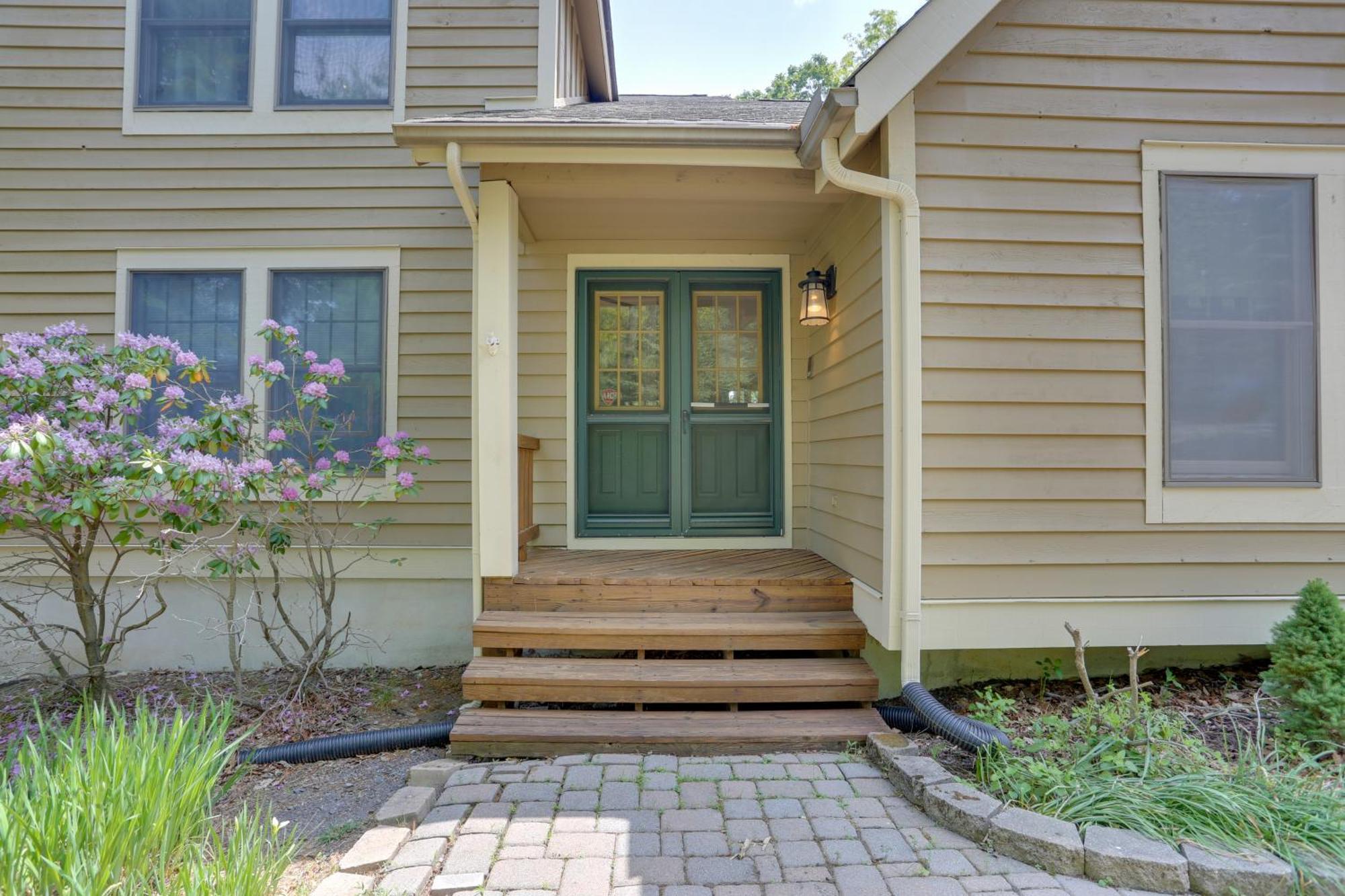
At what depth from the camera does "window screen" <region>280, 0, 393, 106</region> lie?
176 inches

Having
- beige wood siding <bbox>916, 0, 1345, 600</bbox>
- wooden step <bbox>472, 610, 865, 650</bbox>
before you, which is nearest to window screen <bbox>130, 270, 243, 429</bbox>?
wooden step <bbox>472, 610, 865, 650</bbox>

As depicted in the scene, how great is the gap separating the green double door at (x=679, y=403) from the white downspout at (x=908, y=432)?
1.59 m

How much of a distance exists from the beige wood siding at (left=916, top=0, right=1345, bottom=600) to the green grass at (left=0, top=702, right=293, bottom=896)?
8.88 feet

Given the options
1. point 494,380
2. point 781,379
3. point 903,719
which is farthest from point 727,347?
point 903,719

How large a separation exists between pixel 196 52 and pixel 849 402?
4.59 m

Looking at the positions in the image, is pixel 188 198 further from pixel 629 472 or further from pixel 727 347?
pixel 727 347

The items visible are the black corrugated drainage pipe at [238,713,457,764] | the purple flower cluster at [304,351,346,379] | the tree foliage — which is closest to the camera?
the black corrugated drainage pipe at [238,713,457,764]

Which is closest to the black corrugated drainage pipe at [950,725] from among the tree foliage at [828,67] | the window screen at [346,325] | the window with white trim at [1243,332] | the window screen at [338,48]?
the window with white trim at [1243,332]

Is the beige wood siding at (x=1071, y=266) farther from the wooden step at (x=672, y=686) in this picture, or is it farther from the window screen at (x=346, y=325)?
the window screen at (x=346, y=325)

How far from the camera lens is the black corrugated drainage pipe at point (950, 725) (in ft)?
8.51

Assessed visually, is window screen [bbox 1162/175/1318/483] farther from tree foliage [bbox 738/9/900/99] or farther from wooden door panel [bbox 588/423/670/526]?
tree foliage [bbox 738/9/900/99]

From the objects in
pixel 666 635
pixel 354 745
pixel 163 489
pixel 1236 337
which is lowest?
pixel 354 745

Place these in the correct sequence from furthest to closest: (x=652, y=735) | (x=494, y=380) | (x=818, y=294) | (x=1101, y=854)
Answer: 1. (x=818, y=294)
2. (x=494, y=380)
3. (x=652, y=735)
4. (x=1101, y=854)

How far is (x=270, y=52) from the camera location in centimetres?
442
